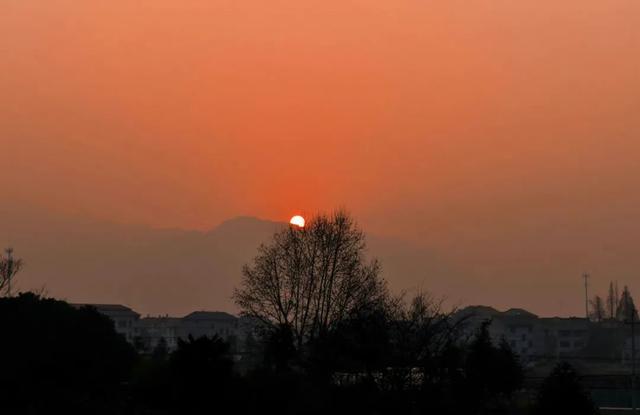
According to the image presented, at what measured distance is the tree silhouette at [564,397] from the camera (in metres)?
32.6

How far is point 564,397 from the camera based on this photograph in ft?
108

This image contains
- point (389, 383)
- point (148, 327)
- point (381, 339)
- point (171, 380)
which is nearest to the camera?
point (389, 383)

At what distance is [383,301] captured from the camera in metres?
45.0

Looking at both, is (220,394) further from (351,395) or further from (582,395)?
(582,395)

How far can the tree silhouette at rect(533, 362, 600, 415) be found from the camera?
107 ft

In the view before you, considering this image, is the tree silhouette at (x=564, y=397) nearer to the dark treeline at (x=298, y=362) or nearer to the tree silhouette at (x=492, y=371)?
the dark treeline at (x=298, y=362)

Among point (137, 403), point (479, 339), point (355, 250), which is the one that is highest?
point (355, 250)

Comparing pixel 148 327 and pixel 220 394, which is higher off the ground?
pixel 148 327

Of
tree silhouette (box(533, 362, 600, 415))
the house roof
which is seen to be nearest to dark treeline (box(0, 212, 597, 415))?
tree silhouette (box(533, 362, 600, 415))

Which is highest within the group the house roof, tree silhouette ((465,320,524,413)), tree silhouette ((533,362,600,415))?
the house roof

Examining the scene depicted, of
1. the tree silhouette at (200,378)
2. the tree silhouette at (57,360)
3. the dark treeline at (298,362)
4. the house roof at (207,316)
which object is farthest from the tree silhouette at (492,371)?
the house roof at (207,316)

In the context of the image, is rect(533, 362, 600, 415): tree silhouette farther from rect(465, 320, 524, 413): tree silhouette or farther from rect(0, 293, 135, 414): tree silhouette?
rect(0, 293, 135, 414): tree silhouette

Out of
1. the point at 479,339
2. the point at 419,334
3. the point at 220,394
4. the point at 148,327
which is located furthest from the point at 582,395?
the point at 148,327

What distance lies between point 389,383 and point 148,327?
162023mm
